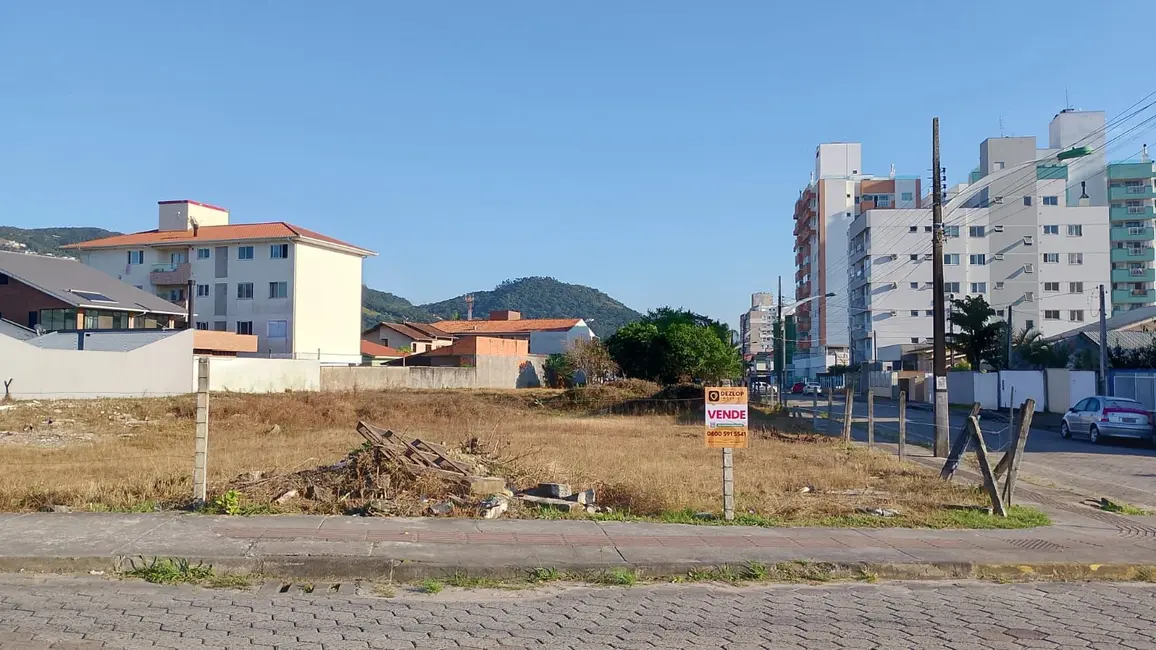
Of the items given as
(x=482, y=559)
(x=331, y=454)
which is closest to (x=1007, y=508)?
(x=482, y=559)

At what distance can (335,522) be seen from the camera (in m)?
11.1

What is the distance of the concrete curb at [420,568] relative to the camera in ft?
29.4

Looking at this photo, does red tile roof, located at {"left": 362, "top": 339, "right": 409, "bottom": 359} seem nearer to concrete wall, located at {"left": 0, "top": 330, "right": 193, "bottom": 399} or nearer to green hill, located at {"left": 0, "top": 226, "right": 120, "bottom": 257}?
concrete wall, located at {"left": 0, "top": 330, "right": 193, "bottom": 399}

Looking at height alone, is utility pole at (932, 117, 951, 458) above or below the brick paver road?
above

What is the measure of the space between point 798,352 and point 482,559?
114 m

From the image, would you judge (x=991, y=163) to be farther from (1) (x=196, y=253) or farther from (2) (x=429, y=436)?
(2) (x=429, y=436)

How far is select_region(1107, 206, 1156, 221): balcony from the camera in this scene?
288 ft

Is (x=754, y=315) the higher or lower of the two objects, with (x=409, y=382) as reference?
higher

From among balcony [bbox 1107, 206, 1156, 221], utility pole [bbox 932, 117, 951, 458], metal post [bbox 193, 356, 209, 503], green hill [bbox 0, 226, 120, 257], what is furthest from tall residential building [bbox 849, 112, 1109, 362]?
green hill [bbox 0, 226, 120, 257]

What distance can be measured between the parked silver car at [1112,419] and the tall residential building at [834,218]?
226ft

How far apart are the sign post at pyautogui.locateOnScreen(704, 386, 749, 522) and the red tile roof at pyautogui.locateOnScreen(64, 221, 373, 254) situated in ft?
191

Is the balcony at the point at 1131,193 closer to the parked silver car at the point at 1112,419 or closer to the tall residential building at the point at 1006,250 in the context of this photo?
the tall residential building at the point at 1006,250

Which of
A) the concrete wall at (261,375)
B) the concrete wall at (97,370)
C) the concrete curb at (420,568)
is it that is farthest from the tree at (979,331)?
the concrete curb at (420,568)

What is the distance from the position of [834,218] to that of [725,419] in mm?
94722
